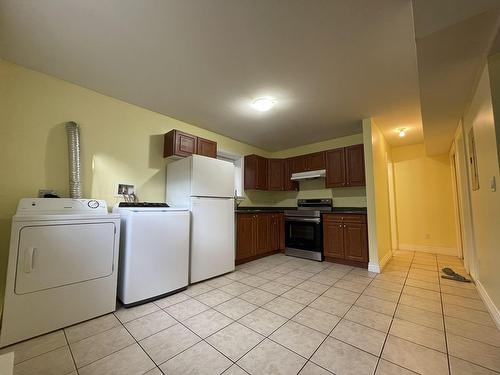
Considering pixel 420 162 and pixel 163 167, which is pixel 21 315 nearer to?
pixel 163 167

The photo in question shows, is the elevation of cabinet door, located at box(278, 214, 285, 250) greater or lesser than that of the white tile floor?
greater

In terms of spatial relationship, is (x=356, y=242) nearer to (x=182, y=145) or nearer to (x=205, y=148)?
(x=205, y=148)

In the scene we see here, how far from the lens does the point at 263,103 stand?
2898 millimetres

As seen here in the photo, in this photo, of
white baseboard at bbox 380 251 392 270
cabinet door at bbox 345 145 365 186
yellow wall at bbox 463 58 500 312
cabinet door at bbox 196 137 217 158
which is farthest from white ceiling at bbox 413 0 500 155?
cabinet door at bbox 196 137 217 158

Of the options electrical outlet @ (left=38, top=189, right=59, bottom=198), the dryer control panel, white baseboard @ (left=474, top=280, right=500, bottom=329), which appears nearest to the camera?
white baseboard @ (left=474, top=280, right=500, bottom=329)

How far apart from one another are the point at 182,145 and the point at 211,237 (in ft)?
4.77

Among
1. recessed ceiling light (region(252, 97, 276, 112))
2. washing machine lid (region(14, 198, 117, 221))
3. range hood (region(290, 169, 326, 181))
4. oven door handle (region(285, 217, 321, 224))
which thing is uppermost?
recessed ceiling light (region(252, 97, 276, 112))

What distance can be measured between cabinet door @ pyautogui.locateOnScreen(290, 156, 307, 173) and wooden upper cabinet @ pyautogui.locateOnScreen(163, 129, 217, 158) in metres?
2.26

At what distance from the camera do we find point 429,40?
149cm

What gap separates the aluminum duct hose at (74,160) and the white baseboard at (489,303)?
4.20m

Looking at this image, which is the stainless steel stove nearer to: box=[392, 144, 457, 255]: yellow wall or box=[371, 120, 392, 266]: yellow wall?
box=[371, 120, 392, 266]: yellow wall

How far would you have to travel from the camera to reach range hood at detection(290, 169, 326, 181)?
434 centimetres

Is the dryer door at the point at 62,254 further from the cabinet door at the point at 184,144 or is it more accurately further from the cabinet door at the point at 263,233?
the cabinet door at the point at 263,233

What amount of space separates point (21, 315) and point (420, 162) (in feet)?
22.0
